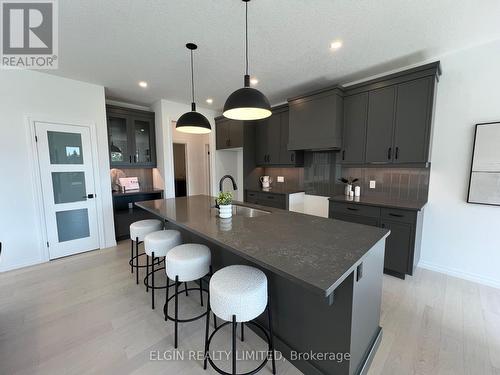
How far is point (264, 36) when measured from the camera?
2129 millimetres

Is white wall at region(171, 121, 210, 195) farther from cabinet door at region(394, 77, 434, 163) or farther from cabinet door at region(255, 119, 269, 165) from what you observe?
cabinet door at region(394, 77, 434, 163)

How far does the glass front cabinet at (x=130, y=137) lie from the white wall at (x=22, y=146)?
717 millimetres

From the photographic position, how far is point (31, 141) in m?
2.92

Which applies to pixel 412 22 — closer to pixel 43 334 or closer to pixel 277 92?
pixel 277 92

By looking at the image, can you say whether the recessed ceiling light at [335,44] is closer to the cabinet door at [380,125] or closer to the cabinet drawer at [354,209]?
the cabinet door at [380,125]

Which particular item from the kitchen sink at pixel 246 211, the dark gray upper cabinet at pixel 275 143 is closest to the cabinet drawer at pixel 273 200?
the dark gray upper cabinet at pixel 275 143

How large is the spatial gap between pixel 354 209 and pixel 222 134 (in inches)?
124

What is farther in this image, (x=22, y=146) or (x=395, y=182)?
(x=395, y=182)

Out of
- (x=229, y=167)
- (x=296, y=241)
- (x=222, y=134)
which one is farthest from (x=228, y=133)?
(x=296, y=241)

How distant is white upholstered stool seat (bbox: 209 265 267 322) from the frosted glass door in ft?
10.5

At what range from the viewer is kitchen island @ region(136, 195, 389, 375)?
1.10 meters

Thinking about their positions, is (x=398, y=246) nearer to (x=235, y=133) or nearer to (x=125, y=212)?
(x=235, y=133)

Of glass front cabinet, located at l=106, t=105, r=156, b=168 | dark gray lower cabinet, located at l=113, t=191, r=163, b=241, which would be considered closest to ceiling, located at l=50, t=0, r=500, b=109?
glass front cabinet, located at l=106, t=105, r=156, b=168

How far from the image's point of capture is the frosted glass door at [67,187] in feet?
10.1
